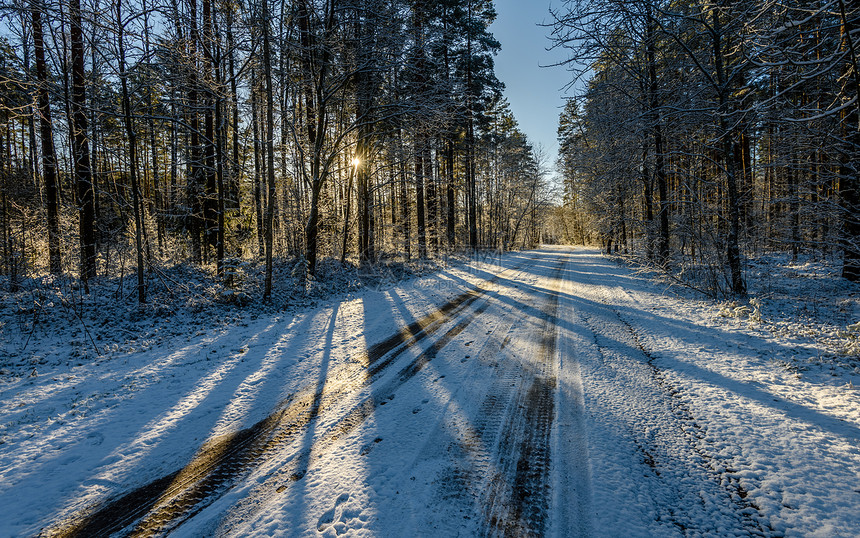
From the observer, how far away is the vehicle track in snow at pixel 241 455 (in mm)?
2430

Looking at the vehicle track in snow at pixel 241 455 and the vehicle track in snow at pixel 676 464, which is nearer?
the vehicle track in snow at pixel 676 464

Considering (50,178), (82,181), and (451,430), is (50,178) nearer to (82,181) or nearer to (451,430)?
(82,181)

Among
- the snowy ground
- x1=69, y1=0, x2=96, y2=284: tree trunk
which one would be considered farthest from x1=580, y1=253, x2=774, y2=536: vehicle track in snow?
x1=69, y1=0, x2=96, y2=284: tree trunk

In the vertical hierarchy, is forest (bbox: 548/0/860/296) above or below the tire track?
above

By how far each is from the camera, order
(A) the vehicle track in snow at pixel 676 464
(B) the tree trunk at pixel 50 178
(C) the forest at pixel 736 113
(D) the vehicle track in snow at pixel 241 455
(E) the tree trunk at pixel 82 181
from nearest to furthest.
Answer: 1. (A) the vehicle track in snow at pixel 676 464
2. (D) the vehicle track in snow at pixel 241 455
3. (C) the forest at pixel 736 113
4. (E) the tree trunk at pixel 82 181
5. (B) the tree trunk at pixel 50 178

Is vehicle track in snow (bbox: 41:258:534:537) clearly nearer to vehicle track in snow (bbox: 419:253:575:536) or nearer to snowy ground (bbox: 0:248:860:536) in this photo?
snowy ground (bbox: 0:248:860:536)

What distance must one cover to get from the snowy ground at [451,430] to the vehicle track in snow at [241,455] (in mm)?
20

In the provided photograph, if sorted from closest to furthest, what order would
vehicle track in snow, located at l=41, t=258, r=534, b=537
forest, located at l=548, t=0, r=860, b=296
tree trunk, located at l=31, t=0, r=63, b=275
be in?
vehicle track in snow, located at l=41, t=258, r=534, b=537, forest, located at l=548, t=0, r=860, b=296, tree trunk, located at l=31, t=0, r=63, b=275

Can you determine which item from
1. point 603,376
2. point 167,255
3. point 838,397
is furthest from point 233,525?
point 167,255

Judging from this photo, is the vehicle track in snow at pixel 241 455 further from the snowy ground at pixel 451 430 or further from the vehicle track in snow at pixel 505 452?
the vehicle track in snow at pixel 505 452

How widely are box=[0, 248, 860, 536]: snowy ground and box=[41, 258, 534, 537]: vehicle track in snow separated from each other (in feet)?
0.07

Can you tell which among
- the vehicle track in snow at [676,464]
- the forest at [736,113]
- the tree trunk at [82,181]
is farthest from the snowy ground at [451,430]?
the tree trunk at [82,181]

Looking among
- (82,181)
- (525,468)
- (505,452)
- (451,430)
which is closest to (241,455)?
(451,430)

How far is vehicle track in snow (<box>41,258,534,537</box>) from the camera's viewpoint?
243cm
